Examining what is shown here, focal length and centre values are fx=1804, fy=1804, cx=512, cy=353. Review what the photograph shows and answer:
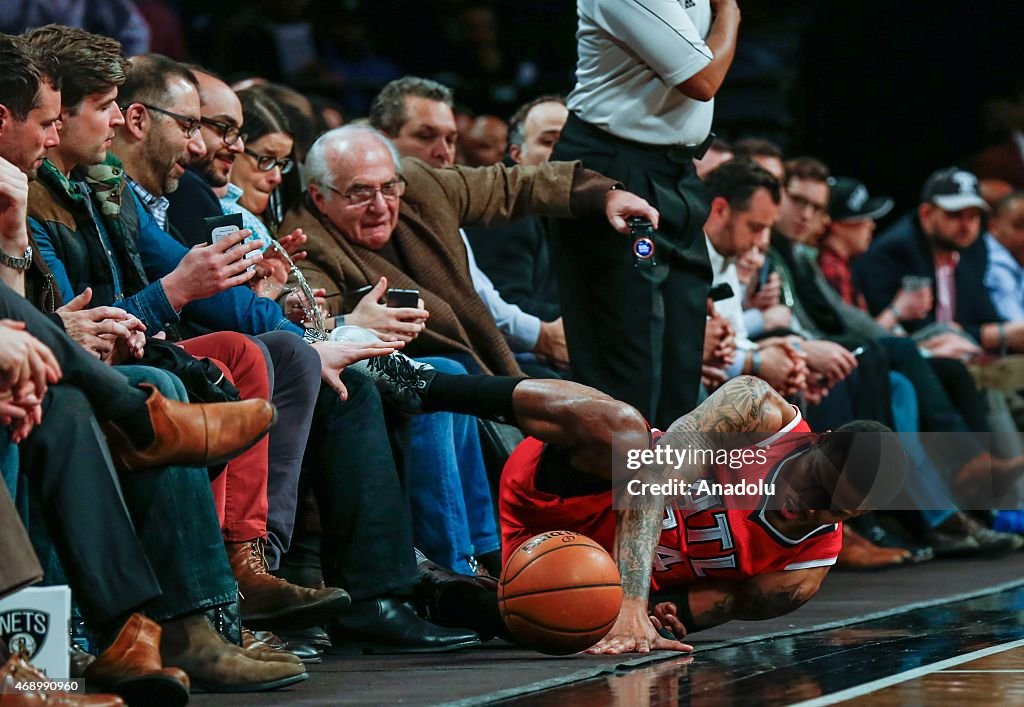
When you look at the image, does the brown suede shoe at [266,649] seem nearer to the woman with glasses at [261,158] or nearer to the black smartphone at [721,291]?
the woman with glasses at [261,158]

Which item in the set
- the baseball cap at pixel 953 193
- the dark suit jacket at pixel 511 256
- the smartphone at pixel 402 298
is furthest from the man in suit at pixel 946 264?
the smartphone at pixel 402 298

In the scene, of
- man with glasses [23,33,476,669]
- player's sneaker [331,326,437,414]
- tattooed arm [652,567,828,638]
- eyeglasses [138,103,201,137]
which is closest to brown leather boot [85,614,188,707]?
man with glasses [23,33,476,669]

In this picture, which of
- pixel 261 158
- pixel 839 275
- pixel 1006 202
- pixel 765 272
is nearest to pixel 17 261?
pixel 261 158

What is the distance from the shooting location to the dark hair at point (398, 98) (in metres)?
6.21

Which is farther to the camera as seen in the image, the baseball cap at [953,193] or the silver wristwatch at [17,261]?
the baseball cap at [953,193]

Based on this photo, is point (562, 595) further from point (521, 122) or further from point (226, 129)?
point (521, 122)

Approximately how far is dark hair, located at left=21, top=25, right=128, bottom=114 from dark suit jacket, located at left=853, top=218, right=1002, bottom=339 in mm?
5077

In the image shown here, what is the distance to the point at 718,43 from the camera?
16.5ft

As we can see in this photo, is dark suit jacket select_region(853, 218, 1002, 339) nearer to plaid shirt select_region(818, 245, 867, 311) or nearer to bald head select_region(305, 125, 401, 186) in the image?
plaid shirt select_region(818, 245, 867, 311)

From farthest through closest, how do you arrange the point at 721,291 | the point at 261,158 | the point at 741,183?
the point at 741,183
the point at 721,291
the point at 261,158

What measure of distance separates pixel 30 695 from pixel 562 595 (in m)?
1.27

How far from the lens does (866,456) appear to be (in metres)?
4.16

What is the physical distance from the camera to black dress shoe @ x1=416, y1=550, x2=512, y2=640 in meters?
4.32

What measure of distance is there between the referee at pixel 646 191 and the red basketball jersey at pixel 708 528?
628mm
